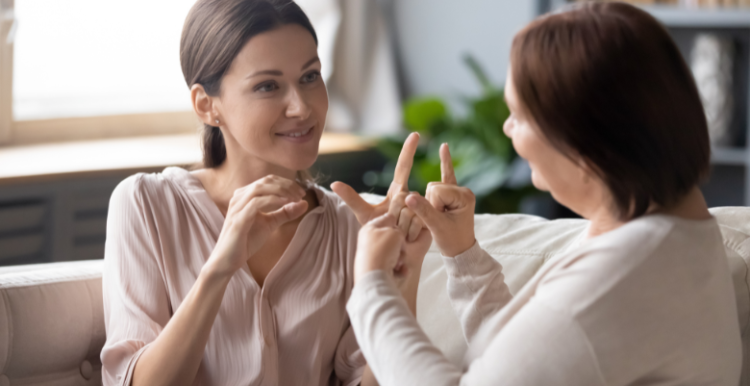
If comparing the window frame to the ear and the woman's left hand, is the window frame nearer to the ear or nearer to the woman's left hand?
the ear

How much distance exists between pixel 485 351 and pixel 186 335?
55 centimetres

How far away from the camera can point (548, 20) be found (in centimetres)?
86

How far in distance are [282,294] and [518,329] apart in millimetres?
678

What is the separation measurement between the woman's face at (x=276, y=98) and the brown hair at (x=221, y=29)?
16mm

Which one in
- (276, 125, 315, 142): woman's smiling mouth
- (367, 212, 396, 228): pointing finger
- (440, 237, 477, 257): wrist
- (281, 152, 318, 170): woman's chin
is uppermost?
(276, 125, 315, 142): woman's smiling mouth

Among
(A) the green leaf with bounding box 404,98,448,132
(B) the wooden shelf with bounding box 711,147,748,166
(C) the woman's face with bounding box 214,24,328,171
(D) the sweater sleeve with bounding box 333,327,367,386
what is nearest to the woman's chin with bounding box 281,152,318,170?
(C) the woman's face with bounding box 214,24,328,171

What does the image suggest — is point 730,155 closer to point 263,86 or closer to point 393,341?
point 263,86

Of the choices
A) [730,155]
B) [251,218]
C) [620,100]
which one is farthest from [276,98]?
[730,155]

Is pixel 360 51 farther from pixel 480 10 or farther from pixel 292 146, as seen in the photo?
pixel 292 146

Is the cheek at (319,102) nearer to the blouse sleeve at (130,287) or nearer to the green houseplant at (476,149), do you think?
the blouse sleeve at (130,287)

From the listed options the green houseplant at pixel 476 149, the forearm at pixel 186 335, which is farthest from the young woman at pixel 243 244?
the green houseplant at pixel 476 149

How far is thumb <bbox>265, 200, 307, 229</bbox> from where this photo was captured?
3.93 ft

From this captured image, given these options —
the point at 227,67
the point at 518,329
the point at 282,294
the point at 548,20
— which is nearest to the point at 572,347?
the point at 518,329

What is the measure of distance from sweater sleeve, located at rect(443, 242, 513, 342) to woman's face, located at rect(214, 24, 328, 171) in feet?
1.28
